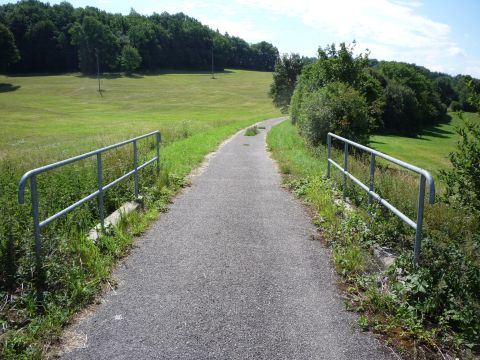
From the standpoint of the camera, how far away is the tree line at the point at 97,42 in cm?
11212

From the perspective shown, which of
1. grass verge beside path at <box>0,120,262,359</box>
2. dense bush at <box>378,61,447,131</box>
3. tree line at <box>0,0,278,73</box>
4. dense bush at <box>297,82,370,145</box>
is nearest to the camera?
grass verge beside path at <box>0,120,262,359</box>

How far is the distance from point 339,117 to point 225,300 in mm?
13827

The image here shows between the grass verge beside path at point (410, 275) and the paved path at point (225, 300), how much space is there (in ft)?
0.74

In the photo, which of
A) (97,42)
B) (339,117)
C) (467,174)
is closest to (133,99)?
(97,42)

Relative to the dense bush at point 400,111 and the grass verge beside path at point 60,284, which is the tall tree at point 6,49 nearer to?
the dense bush at point 400,111

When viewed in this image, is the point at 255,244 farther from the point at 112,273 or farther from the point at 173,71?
the point at 173,71

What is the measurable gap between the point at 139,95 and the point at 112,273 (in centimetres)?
8467

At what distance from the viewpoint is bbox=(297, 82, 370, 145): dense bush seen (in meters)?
16.6

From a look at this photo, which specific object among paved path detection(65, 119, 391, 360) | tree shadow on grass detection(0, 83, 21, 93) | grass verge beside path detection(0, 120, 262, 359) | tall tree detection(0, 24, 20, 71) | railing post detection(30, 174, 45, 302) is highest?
tall tree detection(0, 24, 20, 71)

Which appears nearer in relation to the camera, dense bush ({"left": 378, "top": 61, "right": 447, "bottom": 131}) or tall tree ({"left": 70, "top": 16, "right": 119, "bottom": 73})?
dense bush ({"left": 378, "top": 61, "right": 447, "bottom": 131})

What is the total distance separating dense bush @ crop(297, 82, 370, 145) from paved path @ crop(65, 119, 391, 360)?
1037 cm

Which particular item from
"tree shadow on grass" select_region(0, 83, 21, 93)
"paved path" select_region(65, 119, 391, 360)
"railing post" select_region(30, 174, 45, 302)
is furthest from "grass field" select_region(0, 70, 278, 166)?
"railing post" select_region(30, 174, 45, 302)

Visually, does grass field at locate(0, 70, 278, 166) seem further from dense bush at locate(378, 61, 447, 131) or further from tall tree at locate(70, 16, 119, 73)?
dense bush at locate(378, 61, 447, 131)

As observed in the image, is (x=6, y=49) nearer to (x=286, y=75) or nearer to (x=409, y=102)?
(x=286, y=75)
